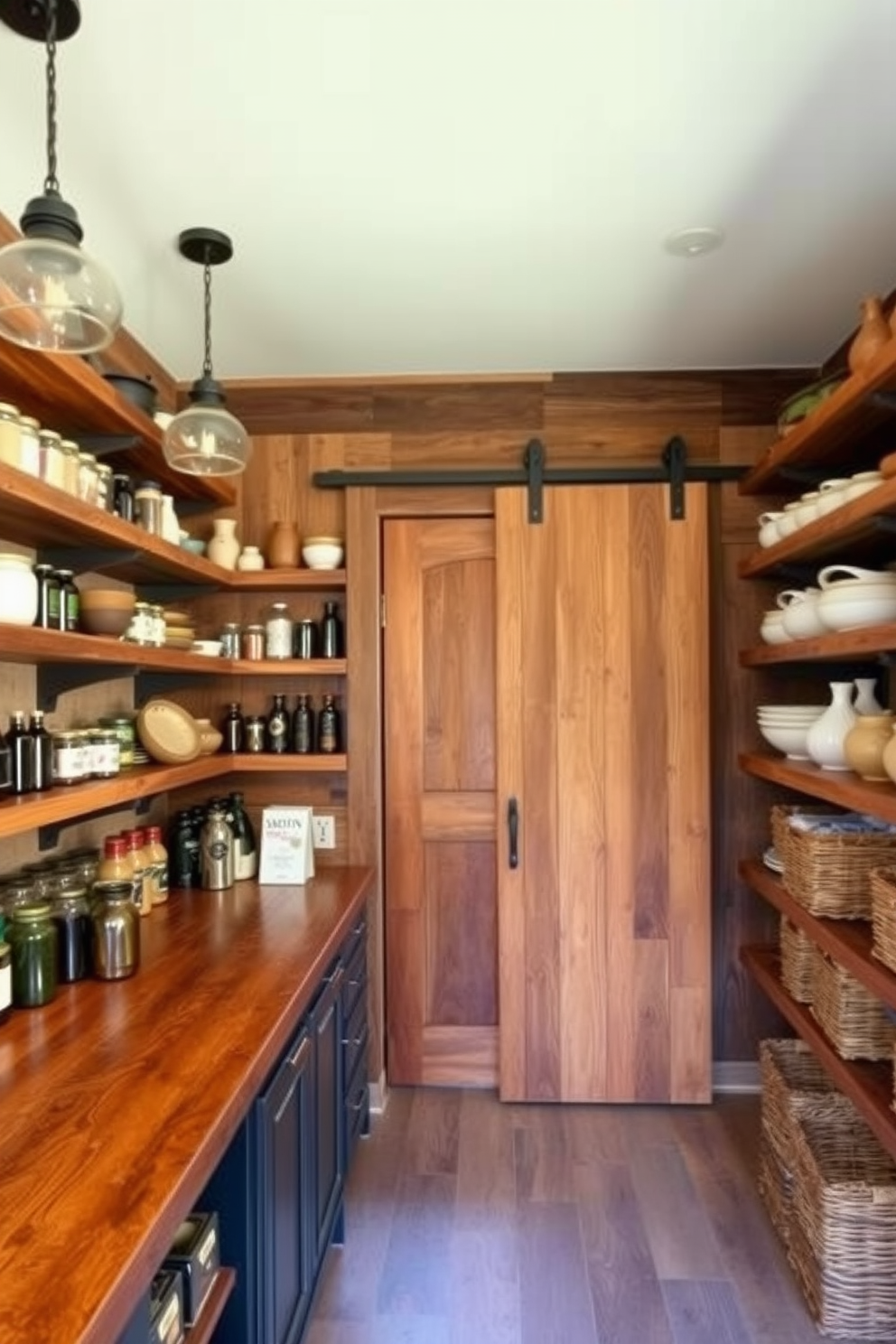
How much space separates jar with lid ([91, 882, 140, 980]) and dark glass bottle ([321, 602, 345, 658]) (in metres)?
1.17

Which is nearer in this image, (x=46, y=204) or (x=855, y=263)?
(x=46, y=204)

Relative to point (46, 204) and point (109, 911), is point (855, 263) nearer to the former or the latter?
point (46, 204)

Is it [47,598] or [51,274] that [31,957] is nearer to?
[47,598]

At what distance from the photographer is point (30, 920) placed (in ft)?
4.99

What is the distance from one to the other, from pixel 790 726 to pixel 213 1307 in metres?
1.89

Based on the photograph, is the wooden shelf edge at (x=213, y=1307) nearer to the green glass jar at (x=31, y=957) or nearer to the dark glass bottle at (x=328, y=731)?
the green glass jar at (x=31, y=957)

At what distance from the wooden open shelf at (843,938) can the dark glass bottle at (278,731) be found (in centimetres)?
160

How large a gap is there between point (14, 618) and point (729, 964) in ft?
8.12

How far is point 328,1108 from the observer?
1.87 m

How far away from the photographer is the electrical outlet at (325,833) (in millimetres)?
2713

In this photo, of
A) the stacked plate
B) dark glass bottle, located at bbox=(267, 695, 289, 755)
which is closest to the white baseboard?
the stacked plate

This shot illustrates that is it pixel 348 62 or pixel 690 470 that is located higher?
pixel 348 62

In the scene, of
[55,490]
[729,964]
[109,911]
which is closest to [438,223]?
[55,490]

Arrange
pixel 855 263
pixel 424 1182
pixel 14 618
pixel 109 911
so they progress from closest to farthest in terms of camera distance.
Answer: pixel 14 618 → pixel 109 911 → pixel 855 263 → pixel 424 1182
